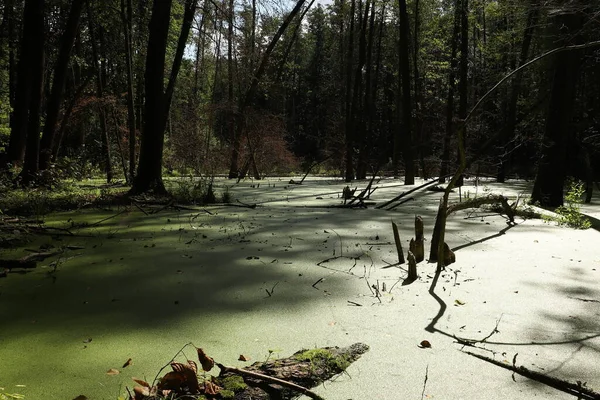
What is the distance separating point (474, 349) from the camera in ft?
5.57

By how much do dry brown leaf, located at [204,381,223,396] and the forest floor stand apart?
299mm

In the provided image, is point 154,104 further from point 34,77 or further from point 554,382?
point 554,382

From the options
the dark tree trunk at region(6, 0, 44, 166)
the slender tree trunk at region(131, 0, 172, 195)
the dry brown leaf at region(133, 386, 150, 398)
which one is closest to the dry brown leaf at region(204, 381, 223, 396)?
the dry brown leaf at region(133, 386, 150, 398)

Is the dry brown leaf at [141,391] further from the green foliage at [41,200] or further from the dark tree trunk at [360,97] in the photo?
the dark tree trunk at [360,97]

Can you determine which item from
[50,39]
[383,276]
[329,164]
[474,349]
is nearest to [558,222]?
[383,276]

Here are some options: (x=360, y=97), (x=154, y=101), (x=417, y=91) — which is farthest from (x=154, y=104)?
(x=417, y=91)

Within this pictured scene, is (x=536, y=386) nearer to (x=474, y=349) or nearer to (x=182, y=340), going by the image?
(x=474, y=349)

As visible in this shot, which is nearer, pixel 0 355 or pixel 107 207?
pixel 0 355

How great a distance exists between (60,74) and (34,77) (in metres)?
0.56

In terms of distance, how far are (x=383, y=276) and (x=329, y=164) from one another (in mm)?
17873

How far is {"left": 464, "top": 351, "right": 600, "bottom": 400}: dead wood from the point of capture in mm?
1265

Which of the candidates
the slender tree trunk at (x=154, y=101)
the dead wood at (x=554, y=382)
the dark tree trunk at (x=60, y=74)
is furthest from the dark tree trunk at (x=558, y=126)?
the dark tree trunk at (x=60, y=74)

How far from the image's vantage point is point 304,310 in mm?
2154

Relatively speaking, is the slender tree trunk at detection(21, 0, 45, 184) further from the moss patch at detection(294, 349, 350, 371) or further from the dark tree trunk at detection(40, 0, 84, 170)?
the moss patch at detection(294, 349, 350, 371)
